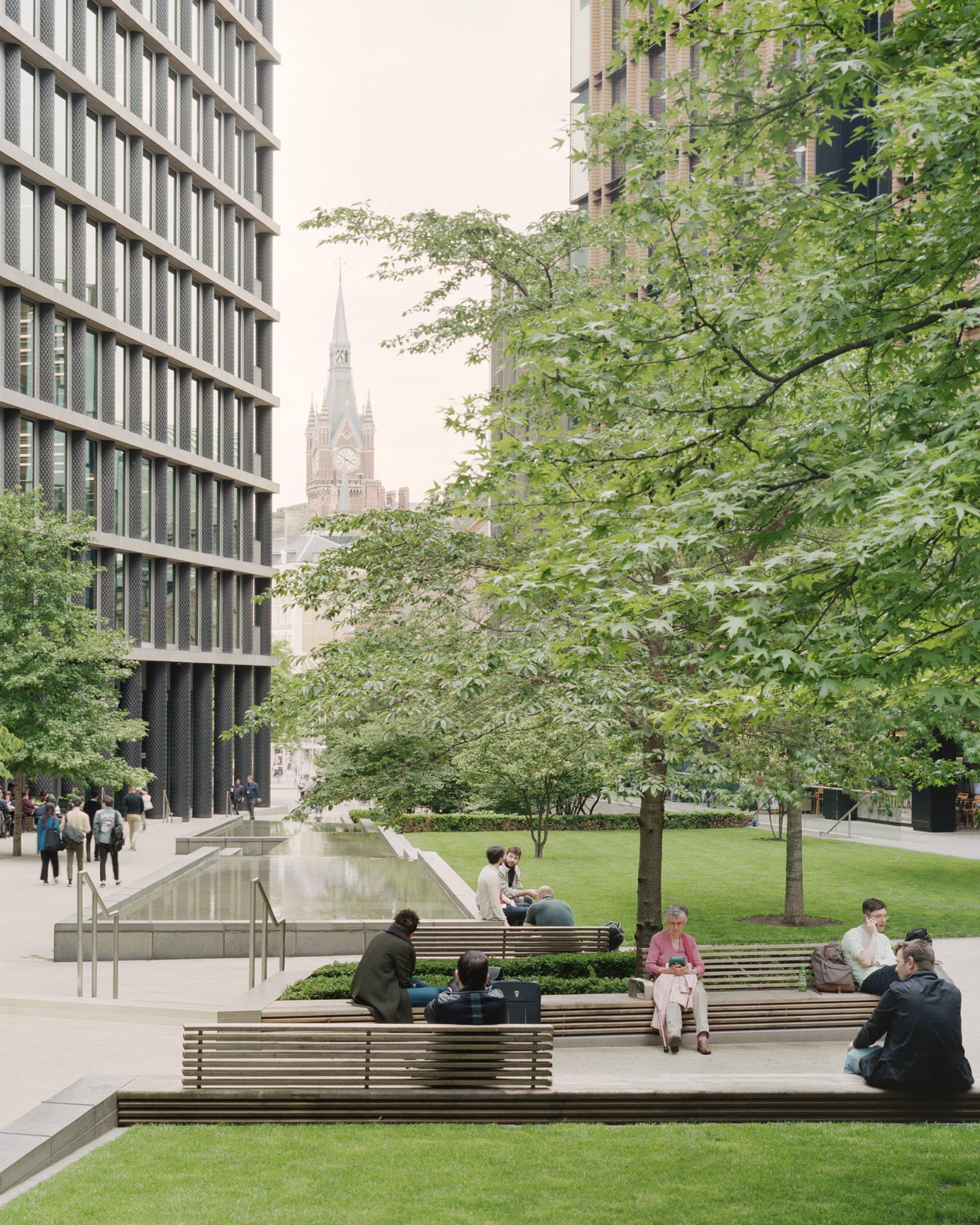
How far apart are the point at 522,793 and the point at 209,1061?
919 inches

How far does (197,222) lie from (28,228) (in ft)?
38.1

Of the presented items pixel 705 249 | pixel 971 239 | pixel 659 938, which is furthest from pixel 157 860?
pixel 971 239

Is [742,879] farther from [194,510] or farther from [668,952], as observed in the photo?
[194,510]

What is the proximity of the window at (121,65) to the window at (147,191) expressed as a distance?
2.12m

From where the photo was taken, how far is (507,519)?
12.4 m

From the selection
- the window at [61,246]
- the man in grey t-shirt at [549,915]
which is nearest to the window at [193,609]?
the window at [61,246]

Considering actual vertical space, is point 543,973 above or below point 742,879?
above

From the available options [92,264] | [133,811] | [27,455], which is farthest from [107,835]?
[92,264]

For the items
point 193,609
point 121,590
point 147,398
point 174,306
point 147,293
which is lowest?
point 193,609

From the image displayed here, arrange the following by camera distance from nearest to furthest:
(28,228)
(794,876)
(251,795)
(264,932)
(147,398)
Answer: (264,932), (794,876), (28,228), (147,398), (251,795)

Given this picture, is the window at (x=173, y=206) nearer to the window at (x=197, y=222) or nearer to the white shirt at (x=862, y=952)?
the window at (x=197, y=222)

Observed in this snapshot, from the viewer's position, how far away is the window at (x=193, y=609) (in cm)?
4338

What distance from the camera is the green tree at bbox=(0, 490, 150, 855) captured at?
27.5m

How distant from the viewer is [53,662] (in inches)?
1099
